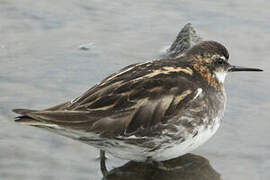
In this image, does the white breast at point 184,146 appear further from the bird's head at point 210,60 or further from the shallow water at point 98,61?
the bird's head at point 210,60

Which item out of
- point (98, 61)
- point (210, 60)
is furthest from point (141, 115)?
point (98, 61)

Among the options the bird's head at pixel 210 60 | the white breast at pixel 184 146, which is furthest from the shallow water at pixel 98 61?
the bird's head at pixel 210 60

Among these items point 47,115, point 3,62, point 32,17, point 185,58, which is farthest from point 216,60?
point 32,17

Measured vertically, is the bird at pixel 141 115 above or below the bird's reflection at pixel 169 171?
above

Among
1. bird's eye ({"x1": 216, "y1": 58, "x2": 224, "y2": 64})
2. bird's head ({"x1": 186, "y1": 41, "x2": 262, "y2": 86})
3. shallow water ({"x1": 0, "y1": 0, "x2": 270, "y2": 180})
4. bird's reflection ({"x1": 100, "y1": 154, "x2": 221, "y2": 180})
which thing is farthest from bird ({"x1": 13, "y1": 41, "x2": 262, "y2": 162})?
bird's eye ({"x1": 216, "y1": 58, "x2": 224, "y2": 64})

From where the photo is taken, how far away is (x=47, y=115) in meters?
7.77

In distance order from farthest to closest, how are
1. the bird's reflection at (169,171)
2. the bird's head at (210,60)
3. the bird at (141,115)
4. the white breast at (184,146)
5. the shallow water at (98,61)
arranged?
the bird's head at (210,60) → the shallow water at (98,61) → the bird's reflection at (169,171) → the white breast at (184,146) → the bird at (141,115)

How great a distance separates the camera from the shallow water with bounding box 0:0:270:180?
8492 millimetres

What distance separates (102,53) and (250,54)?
2615 millimetres

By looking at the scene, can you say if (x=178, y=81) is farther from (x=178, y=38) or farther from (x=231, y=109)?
(x=178, y=38)

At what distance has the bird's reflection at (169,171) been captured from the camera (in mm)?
8391

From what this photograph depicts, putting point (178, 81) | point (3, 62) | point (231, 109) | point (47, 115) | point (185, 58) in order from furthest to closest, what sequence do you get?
point (3, 62), point (231, 109), point (185, 58), point (178, 81), point (47, 115)

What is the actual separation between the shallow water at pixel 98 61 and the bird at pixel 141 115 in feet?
2.00

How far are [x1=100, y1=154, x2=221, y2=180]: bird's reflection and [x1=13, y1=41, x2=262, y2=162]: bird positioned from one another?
256 millimetres
